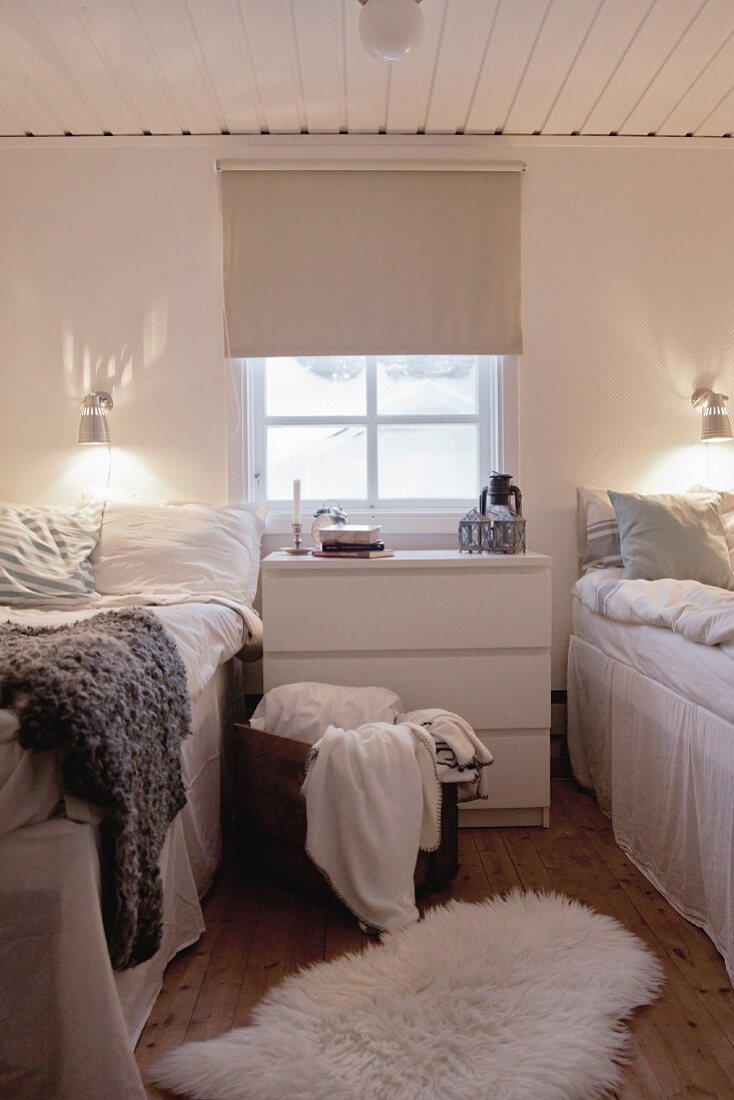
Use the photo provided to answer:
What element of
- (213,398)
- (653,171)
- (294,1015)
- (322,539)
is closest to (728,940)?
(294,1015)

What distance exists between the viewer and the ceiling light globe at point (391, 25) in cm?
192

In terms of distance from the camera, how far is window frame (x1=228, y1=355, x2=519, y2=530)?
3006mm

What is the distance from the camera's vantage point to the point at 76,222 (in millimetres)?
2949

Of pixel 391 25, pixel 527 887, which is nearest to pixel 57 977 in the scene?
pixel 527 887

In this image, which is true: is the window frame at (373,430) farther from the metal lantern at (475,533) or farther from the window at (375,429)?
the metal lantern at (475,533)

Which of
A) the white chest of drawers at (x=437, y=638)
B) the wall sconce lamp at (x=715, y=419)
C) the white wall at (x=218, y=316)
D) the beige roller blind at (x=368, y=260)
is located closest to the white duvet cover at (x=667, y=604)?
the white chest of drawers at (x=437, y=638)

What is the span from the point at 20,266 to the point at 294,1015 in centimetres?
261

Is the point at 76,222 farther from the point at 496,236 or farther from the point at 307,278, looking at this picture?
the point at 496,236

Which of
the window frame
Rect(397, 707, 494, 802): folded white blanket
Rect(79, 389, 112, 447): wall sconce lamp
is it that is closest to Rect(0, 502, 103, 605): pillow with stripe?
Rect(79, 389, 112, 447): wall sconce lamp

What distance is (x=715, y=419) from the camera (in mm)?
2936

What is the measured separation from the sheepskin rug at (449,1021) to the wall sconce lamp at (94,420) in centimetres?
190

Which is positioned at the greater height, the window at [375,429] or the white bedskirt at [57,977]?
the window at [375,429]

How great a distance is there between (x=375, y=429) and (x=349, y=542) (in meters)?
0.70

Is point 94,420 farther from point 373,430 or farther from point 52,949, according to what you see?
point 52,949
